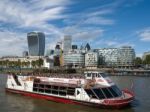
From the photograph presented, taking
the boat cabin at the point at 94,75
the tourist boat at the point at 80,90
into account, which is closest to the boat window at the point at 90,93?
the tourist boat at the point at 80,90

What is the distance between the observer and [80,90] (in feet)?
145

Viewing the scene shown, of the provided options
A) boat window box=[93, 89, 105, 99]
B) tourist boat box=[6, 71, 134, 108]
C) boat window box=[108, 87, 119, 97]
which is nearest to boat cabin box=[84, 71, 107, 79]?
tourist boat box=[6, 71, 134, 108]

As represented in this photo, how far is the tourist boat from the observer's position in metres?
42.1

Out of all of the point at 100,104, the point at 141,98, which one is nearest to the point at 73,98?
the point at 100,104

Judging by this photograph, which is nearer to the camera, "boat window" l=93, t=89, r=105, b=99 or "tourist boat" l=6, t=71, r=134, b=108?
"tourist boat" l=6, t=71, r=134, b=108

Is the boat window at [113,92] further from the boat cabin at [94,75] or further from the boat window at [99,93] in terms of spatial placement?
the boat cabin at [94,75]

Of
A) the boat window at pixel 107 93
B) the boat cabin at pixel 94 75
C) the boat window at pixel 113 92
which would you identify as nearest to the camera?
the boat window at pixel 107 93

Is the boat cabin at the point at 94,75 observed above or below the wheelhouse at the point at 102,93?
above

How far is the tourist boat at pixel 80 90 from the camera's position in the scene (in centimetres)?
4212

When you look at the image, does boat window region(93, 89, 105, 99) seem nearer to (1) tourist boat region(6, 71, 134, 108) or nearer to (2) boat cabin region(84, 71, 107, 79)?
(1) tourist boat region(6, 71, 134, 108)

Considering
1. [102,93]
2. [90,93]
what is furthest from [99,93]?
[90,93]

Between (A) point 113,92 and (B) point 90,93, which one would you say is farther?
(B) point 90,93

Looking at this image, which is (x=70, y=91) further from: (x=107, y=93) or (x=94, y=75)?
(x=107, y=93)

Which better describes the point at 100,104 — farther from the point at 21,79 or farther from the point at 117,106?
the point at 21,79
